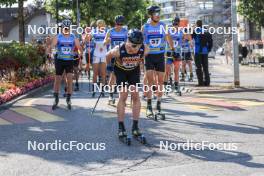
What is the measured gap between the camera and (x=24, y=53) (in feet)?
Answer: 65.5

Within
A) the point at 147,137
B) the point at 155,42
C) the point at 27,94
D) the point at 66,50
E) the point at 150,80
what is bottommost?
the point at 147,137

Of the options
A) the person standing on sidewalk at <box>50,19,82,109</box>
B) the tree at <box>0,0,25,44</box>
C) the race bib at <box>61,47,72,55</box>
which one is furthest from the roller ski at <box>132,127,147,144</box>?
the tree at <box>0,0,25,44</box>

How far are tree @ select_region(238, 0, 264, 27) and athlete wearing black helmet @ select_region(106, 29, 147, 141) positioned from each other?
23473mm

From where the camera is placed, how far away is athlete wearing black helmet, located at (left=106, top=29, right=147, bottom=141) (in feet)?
31.1

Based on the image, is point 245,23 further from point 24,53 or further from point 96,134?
point 96,134

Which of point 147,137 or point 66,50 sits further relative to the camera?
point 66,50

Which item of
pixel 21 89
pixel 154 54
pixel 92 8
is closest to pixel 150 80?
pixel 154 54

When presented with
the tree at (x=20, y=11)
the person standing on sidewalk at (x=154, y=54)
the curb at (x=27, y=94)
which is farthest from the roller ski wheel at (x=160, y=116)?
the tree at (x=20, y=11)

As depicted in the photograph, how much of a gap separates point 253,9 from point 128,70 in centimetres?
2434

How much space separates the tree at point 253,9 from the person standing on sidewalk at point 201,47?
1426cm

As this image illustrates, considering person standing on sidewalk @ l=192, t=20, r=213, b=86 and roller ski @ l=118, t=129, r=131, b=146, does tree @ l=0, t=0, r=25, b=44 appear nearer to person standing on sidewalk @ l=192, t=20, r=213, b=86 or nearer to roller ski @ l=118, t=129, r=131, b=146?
person standing on sidewalk @ l=192, t=20, r=213, b=86

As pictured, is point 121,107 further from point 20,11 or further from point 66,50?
point 20,11

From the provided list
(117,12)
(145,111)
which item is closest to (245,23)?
(117,12)

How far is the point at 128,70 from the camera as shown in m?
9.80
